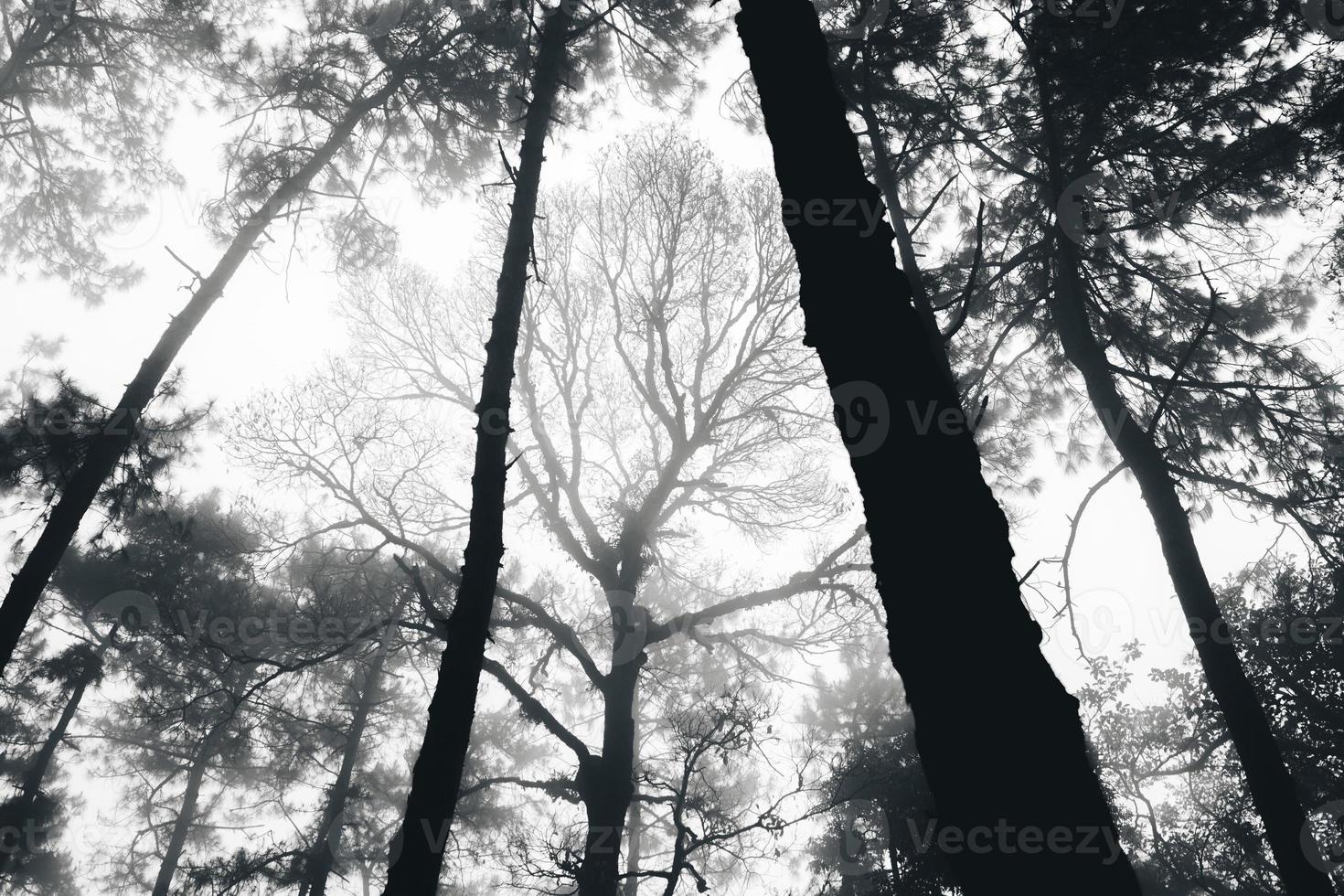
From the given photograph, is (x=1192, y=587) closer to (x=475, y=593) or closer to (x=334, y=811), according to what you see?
(x=475, y=593)

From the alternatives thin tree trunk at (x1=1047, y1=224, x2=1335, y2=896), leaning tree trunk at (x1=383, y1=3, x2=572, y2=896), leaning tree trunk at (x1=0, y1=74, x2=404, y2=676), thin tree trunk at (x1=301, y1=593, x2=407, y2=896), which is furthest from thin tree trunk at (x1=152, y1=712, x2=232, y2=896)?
thin tree trunk at (x1=1047, y1=224, x2=1335, y2=896)

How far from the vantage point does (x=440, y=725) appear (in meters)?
3.96

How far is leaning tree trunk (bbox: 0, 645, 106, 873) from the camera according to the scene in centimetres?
1316

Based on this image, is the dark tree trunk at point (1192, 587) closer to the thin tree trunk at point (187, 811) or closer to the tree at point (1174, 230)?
the tree at point (1174, 230)

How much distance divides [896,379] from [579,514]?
9.03 m

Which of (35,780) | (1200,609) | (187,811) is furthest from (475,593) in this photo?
(187,811)

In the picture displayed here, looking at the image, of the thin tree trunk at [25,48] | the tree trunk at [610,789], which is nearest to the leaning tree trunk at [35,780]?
the thin tree trunk at [25,48]

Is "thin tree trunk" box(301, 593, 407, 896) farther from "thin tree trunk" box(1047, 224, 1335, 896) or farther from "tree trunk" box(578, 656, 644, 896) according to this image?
"thin tree trunk" box(1047, 224, 1335, 896)

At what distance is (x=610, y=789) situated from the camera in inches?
319

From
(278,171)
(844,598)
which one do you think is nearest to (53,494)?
(278,171)

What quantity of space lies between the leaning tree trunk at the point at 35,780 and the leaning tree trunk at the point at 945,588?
61.1 ft

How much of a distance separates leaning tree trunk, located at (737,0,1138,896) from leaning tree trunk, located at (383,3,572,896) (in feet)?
10.2

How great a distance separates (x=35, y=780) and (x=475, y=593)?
16318mm

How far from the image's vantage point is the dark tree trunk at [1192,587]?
15.9 feet
